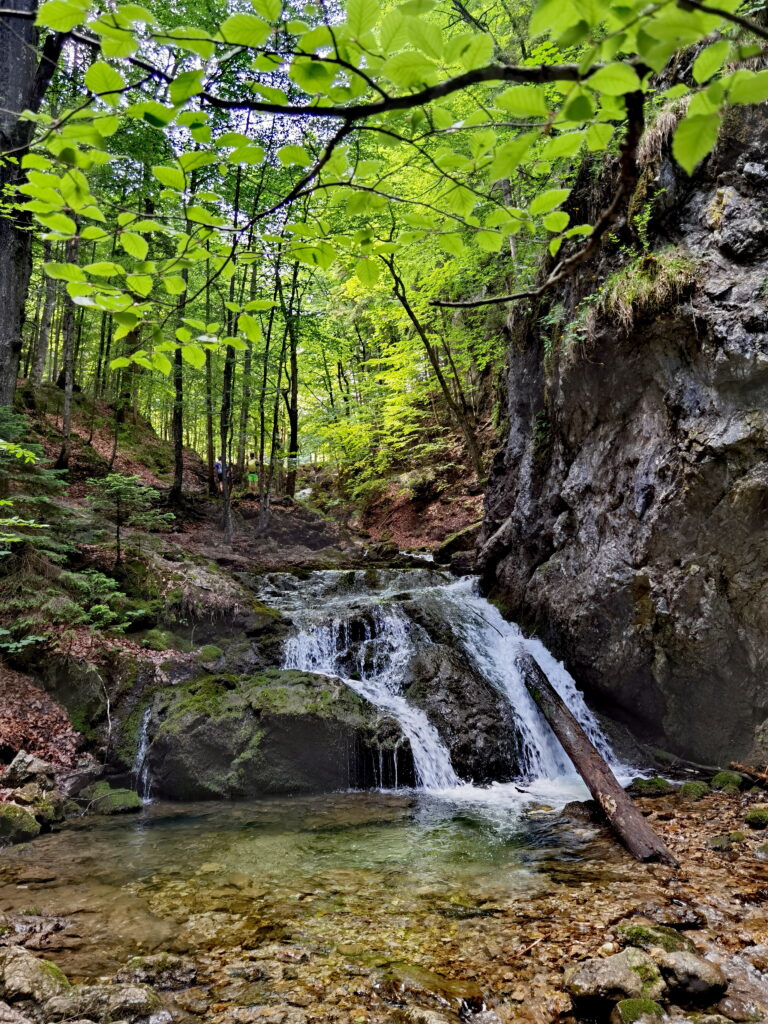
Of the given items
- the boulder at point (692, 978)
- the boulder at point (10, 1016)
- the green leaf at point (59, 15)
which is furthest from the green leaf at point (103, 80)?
the boulder at point (692, 978)

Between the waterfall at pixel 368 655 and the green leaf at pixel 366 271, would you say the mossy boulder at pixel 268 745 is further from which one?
the green leaf at pixel 366 271

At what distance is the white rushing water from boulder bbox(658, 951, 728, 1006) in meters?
3.78

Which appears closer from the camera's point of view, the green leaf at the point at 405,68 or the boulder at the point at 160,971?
the green leaf at the point at 405,68

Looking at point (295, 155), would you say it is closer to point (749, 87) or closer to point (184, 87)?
point (184, 87)

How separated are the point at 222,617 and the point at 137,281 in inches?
344

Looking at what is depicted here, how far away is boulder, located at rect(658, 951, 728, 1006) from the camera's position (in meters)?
2.79

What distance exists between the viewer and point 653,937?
127 inches

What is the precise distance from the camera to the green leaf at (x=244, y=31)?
4.00ft

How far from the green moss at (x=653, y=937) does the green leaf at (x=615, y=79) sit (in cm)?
405

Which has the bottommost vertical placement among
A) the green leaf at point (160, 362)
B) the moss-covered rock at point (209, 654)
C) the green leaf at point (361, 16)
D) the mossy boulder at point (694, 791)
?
the mossy boulder at point (694, 791)

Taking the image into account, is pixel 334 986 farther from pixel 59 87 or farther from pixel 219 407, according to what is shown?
pixel 219 407

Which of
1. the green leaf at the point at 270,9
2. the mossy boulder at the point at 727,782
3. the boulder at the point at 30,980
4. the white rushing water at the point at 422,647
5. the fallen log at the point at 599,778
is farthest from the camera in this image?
the white rushing water at the point at 422,647

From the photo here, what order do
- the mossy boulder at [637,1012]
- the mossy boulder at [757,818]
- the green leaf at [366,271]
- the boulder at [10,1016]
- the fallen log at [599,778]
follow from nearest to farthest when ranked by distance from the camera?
the green leaf at [366,271] < the boulder at [10,1016] < the mossy boulder at [637,1012] < the fallen log at [599,778] < the mossy boulder at [757,818]

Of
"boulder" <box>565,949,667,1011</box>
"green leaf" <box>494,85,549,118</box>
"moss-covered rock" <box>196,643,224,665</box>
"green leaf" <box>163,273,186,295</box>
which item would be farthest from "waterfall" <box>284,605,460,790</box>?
"green leaf" <box>494,85,549,118</box>
